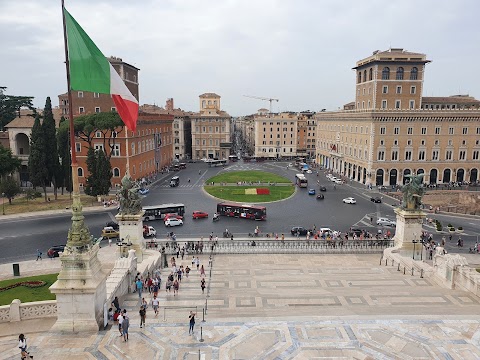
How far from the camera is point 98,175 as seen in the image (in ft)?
157

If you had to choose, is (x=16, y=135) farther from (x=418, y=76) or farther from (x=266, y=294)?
(x=418, y=76)

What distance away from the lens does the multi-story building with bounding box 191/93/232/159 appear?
106625 mm

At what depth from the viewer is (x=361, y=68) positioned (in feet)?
246

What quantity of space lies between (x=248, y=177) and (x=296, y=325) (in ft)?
192

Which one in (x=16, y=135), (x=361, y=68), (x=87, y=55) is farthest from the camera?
(x=361, y=68)

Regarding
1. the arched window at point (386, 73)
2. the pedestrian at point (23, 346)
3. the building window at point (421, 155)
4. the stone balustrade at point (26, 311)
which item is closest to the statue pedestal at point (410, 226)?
the stone balustrade at point (26, 311)

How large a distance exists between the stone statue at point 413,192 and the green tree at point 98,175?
35.2 meters

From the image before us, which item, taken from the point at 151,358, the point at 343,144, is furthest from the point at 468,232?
the point at 343,144

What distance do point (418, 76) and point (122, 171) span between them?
51498 millimetres

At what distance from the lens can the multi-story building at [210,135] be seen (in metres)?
107

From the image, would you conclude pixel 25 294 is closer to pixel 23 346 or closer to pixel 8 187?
pixel 23 346

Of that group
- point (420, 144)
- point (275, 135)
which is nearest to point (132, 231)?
point (420, 144)

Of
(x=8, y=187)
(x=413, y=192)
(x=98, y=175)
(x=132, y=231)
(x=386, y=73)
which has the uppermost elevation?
(x=386, y=73)

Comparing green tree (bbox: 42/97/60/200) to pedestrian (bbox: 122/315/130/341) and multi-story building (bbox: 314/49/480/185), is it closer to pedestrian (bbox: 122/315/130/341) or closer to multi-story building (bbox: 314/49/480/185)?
pedestrian (bbox: 122/315/130/341)
